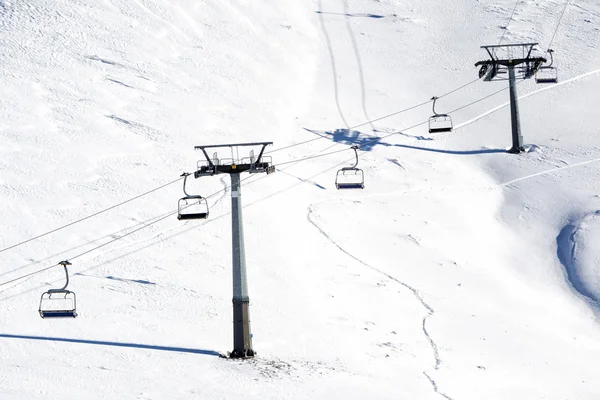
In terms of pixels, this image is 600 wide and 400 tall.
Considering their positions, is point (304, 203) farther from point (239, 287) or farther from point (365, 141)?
point (239, 287)

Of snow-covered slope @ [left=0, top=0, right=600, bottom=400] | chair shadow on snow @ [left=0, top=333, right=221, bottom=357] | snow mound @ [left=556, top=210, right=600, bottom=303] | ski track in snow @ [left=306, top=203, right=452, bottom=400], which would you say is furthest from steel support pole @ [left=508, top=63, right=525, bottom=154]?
chair shadow on snow @ [left=0, top=333, right=221, bottom=357]

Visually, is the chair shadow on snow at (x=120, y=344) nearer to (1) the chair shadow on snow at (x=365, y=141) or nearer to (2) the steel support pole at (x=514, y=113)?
(1) the chair shadow on snow at (x=365, y=141)

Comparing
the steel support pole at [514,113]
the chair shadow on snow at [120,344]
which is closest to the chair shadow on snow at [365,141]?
the steel support pole at [514,113]

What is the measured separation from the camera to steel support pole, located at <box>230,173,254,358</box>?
27.7m

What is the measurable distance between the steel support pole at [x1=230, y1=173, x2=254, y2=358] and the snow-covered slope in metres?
0.71

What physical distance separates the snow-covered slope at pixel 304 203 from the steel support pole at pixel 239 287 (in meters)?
0.71

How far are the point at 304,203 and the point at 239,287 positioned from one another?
11690 mm

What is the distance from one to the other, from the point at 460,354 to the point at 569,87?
2172 cm

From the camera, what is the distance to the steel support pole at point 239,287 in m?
27.7

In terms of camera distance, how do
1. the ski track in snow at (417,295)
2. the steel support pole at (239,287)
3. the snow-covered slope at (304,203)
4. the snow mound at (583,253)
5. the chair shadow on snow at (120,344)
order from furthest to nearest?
the snow mound at (583,253)
the ski track in snow at (417,295)
the snow-covered slope at (304,203)
the chair shadow on snow at (120,344)
the steel support pole at (239,287)

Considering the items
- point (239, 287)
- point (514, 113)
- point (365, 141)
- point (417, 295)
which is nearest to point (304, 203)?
point (365, 141)

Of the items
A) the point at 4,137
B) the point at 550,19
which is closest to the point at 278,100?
the point at 4,137

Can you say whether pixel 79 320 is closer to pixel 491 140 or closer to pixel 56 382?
pixel 56 382

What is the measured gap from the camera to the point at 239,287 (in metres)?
27.7
